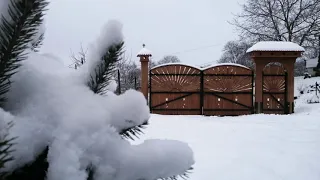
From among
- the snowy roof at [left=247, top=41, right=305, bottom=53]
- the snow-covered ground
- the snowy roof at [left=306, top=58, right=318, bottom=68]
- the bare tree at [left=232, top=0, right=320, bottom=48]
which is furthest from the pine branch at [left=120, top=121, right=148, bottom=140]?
the snowy roof at [left=306, top=58, right=318, bottom=68]

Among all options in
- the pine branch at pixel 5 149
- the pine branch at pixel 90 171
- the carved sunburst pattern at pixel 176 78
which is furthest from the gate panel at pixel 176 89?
the pine branch at pixel 5 149

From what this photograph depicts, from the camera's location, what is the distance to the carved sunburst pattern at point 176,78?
11.1m

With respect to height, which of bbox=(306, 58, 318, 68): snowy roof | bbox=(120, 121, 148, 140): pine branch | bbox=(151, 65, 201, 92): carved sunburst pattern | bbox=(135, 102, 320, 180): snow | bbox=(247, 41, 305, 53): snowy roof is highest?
bbox=(306, 58, 318, 68): snowy roof

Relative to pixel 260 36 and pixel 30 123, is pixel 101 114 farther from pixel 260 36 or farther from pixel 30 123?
pixel 260 36

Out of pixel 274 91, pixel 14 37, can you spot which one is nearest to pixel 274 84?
pixel 274 91

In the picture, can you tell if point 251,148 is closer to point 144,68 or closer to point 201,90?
point 201,90

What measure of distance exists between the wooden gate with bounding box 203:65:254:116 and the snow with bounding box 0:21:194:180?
10.3 metres

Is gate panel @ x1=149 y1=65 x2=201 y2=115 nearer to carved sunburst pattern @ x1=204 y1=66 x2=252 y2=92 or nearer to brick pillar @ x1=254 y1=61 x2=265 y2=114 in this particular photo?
carved sunburst pattern @ x1=204 y1=66 x2=252 y2=92

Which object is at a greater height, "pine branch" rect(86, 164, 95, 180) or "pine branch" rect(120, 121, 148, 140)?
"pine branch" rect(120, 121, 148, 140)

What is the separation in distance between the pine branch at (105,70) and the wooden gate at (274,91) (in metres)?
11.1

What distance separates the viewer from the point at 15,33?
2.23 ft

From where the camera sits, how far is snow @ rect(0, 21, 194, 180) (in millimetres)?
702

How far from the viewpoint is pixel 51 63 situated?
0.90 m

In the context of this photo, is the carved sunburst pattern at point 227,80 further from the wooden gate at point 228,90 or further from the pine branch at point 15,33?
the pine branch at point 15,33
